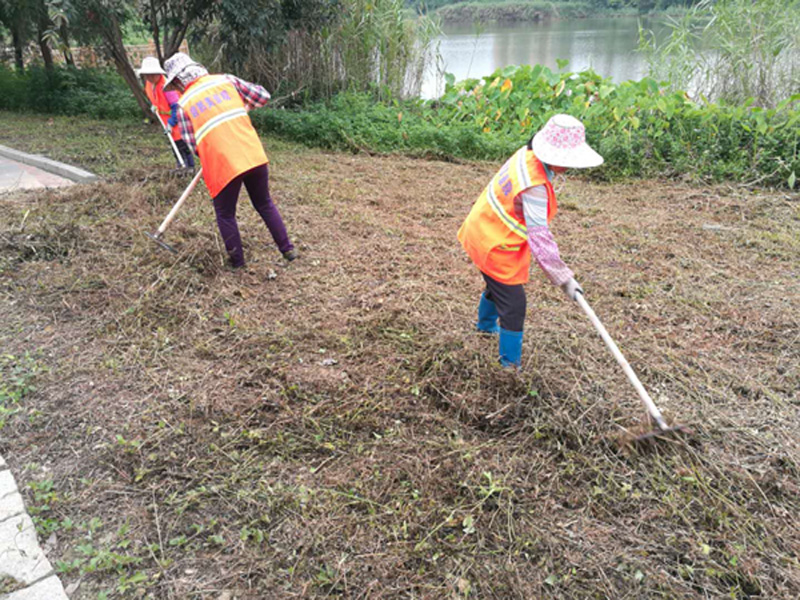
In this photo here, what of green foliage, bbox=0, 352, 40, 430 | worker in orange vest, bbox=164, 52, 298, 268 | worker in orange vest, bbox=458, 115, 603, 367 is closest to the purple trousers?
worker in orange vest, bbox=164, 52, 298, 268

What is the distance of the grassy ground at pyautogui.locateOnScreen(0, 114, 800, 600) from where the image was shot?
189cm

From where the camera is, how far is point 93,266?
12.2 feet

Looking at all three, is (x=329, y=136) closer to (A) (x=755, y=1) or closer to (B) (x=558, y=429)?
(A) (x=755, y=1)

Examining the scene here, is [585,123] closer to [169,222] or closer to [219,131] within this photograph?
[219,131]

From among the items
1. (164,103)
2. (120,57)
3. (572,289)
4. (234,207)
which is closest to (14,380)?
(234,207)

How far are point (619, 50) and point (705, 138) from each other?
931 cm

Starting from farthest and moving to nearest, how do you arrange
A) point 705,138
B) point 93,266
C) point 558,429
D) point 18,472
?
1. point 705,138
2. point 93,266
3. point 558,429
4. point 18,472

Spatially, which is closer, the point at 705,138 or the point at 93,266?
the point at 93,266

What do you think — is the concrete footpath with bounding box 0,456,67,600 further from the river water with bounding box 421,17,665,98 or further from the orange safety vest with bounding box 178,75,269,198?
the river water with bounding box 421,17,665,98

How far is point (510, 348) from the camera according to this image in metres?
2.68

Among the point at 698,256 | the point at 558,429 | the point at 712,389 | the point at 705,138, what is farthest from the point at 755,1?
the point at 558,429

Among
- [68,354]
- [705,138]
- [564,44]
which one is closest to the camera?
[68,354]

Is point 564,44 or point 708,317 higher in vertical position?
point 564,44

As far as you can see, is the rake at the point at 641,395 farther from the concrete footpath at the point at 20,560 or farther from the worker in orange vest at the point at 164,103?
the worker in orange vest at the point at 164,103
